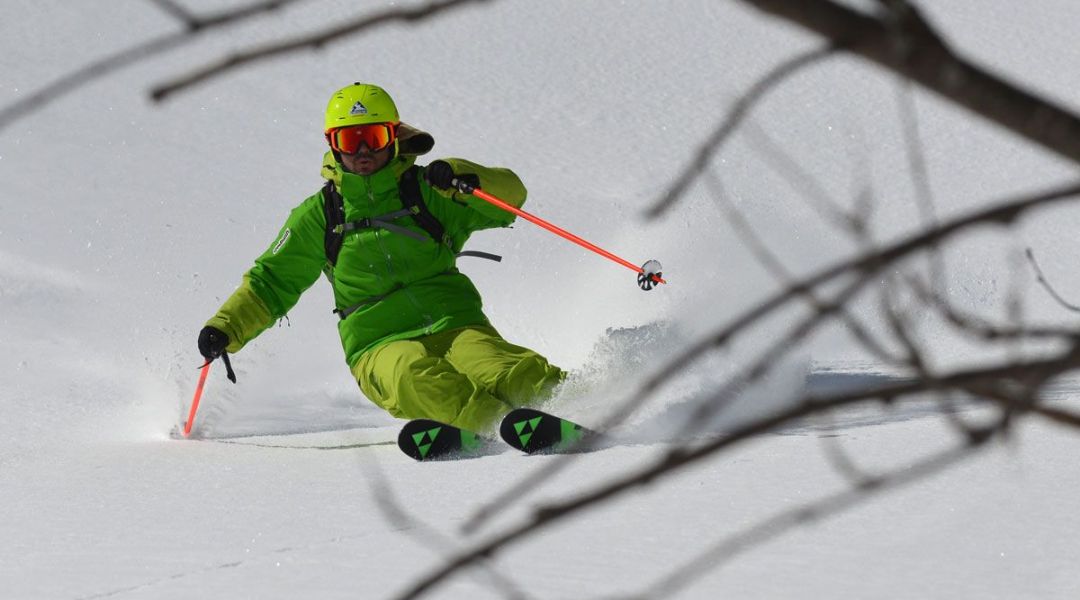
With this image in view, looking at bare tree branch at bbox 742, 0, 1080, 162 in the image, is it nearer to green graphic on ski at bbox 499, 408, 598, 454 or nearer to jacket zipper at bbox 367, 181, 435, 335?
green graphic on ski at bbox 499, 408, 598, 454

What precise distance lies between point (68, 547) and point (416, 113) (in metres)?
11.5

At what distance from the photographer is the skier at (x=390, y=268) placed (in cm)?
547

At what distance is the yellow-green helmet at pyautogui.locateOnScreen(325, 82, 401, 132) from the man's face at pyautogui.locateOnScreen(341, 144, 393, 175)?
0.34 ft

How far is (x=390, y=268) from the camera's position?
5.69m

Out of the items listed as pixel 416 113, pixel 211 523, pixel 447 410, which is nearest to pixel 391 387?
pixel 447 410

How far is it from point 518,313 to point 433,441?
10.9 feet

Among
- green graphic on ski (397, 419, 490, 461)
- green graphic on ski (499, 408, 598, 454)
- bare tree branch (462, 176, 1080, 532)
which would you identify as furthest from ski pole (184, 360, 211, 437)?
bare tree branch (462, 176, 1080, 532)

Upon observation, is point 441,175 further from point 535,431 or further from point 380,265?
point 535,431

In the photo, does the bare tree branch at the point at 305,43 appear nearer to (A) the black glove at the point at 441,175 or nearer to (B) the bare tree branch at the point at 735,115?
(B) the bare tree branch at the point at 735,115

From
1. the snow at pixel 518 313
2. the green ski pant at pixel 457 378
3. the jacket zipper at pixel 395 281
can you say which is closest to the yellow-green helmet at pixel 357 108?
the jacket zipper at pixel 395 281

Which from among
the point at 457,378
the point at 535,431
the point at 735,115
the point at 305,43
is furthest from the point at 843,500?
the point at 457,378

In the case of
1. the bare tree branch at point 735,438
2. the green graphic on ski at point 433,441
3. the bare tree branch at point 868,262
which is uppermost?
the green graphic on ski at point 433,441

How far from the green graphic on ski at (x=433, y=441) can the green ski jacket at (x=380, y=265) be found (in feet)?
2.49

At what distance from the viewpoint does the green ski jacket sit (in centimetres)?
564
